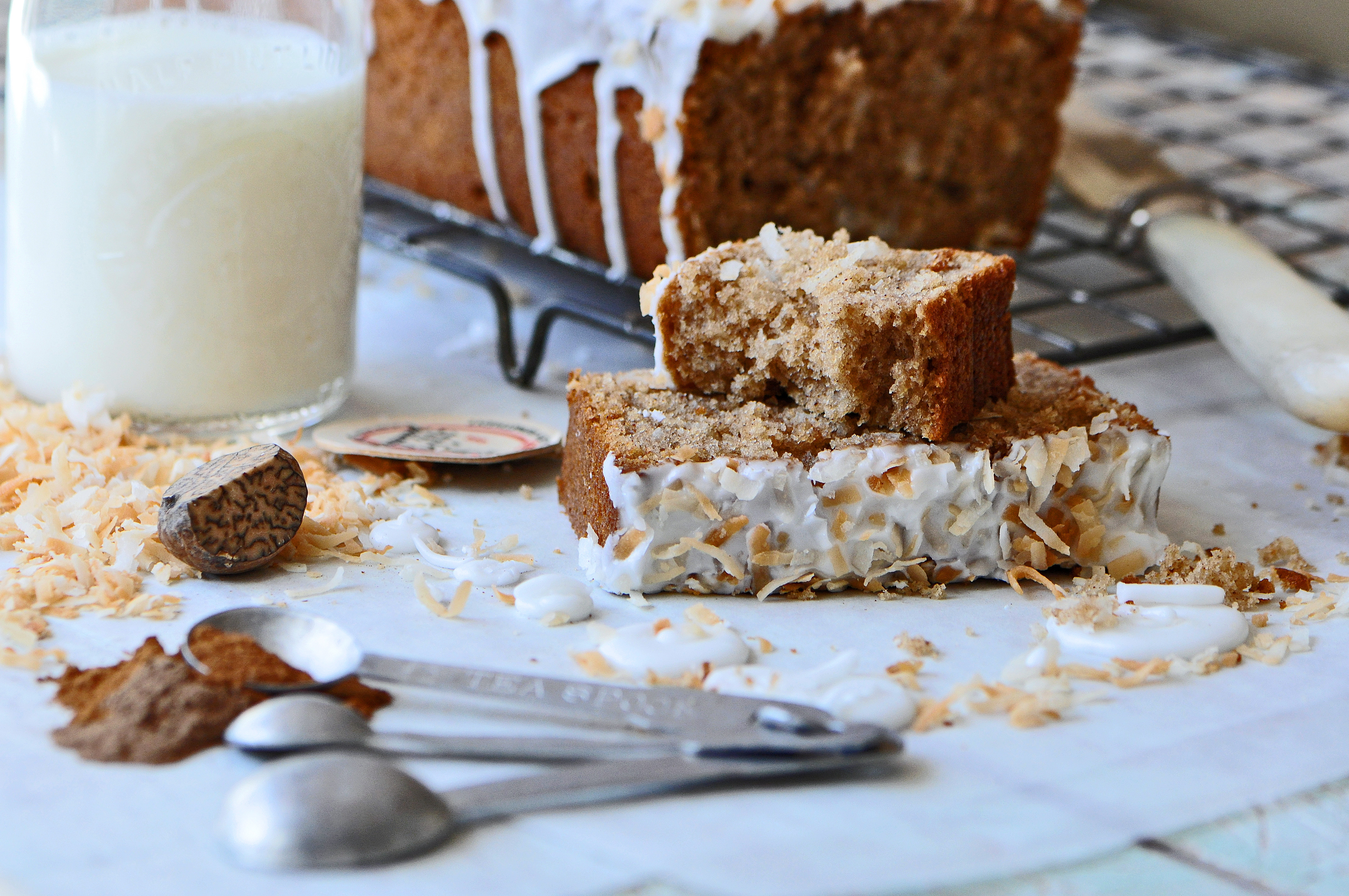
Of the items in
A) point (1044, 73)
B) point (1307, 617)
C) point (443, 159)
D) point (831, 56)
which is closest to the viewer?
point (1307, 617)

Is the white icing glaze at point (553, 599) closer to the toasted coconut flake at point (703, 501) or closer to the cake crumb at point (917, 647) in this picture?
the toasted coconut flake at point (703, 501)

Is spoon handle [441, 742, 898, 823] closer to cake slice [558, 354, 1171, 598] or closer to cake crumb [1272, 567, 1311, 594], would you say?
cake slice [558, 354, 1171, 598]

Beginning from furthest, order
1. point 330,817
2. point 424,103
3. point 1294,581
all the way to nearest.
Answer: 1. point 424,103
2. point 1294,581
3. point 330,817

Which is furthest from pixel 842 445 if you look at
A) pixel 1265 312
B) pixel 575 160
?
pixel 575 160

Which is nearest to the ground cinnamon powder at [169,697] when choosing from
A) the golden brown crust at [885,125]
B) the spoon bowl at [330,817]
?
the spoon bowl at [330,817]

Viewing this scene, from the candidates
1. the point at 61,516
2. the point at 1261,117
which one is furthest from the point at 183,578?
the point at 1261,117

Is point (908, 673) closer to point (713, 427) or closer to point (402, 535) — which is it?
point (713, 427)

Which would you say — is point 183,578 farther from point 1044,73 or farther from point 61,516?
point 1044,73
